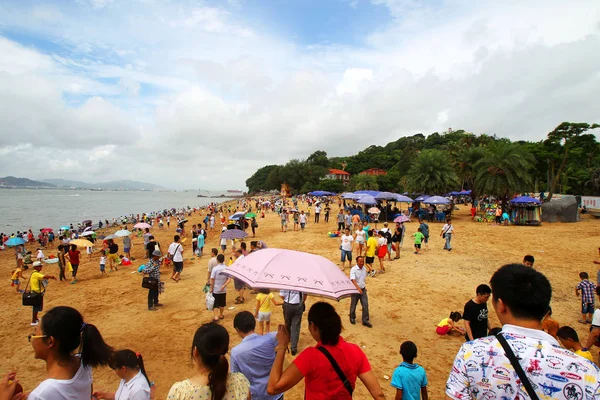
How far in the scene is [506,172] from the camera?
2405cm

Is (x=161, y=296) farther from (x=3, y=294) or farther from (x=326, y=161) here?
(x=326, y=161)

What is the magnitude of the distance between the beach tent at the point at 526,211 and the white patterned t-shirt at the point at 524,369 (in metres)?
23.8

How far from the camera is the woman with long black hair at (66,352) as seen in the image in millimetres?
2080

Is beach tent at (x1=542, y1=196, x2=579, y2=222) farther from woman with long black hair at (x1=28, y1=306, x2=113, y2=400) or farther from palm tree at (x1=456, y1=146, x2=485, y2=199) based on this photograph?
woman with long black hair at (x1=28, y1=306, x2=113, y2=400)

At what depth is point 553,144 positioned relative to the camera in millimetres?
31078

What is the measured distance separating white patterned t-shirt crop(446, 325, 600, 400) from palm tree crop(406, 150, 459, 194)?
89.3ft

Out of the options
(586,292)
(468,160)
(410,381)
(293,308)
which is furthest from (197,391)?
(468,160)

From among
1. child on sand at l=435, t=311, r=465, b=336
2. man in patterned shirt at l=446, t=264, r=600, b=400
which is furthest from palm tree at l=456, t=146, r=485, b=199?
man in patterned shirt at l=446, t=264, r=600, b=400

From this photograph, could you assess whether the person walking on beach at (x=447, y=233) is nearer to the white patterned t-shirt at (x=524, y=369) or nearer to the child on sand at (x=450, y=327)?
the child on sand at (x=450, y=327)

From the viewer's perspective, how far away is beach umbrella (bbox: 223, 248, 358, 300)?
321cm

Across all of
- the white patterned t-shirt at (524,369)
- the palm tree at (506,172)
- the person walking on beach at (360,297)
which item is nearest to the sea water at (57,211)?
the person walking on beach at (360,297)

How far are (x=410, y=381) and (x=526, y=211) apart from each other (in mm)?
23675

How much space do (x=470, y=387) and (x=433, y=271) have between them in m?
10.4

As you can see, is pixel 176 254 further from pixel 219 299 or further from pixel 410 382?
pixel 410 382
